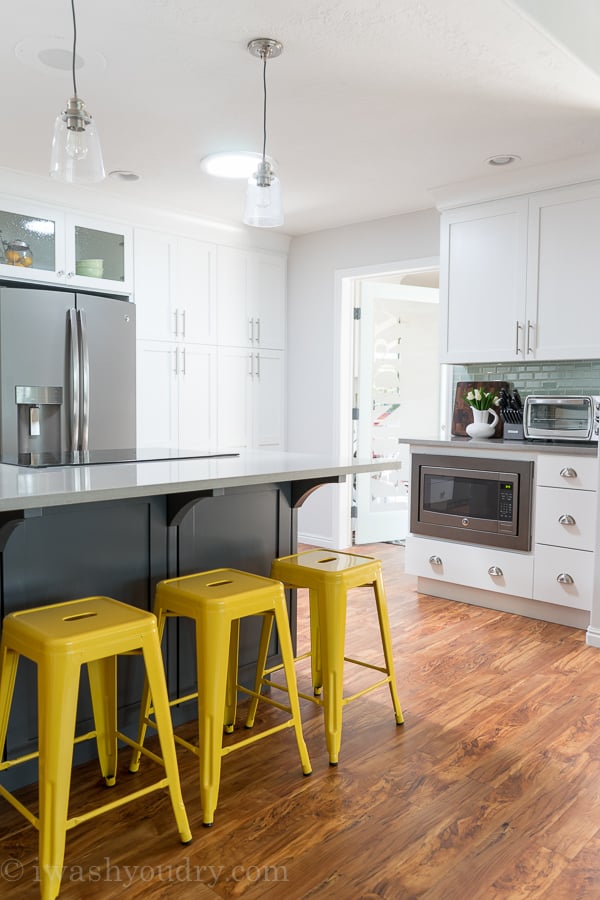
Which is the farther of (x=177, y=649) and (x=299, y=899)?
(x=177, y=649)

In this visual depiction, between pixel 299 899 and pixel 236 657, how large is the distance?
2.83 ft

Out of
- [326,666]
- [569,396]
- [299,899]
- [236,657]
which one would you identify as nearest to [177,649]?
[236,657]

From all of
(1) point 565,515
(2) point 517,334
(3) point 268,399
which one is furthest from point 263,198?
(3) point 268,399

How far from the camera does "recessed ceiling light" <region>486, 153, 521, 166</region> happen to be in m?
3.59

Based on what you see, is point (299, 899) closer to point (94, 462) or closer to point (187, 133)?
point (94, 462)

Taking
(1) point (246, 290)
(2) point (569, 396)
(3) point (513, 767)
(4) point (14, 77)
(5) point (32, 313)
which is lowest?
(3) point (513, 767)

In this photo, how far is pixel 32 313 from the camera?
3830 mm

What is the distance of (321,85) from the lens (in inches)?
110

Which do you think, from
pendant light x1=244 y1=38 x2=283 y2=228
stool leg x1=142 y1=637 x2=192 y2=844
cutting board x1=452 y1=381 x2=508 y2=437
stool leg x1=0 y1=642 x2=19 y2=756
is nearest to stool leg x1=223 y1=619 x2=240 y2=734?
stool leg x1=142 y1=637 x2=192 y2=844

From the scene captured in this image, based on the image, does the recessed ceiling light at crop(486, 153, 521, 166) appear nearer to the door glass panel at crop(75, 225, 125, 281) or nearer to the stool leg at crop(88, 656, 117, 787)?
the door glass panel at crop(75, 225, 125, 281)

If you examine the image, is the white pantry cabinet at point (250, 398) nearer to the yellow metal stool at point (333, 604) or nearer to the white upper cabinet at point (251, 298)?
the white upper cabinet at point (251, 298)

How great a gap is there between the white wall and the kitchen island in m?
2.67

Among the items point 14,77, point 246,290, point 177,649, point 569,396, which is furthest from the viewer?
point 246,290

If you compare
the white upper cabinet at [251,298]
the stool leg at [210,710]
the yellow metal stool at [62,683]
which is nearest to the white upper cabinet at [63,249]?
the white upper cabinet at [251,298]
